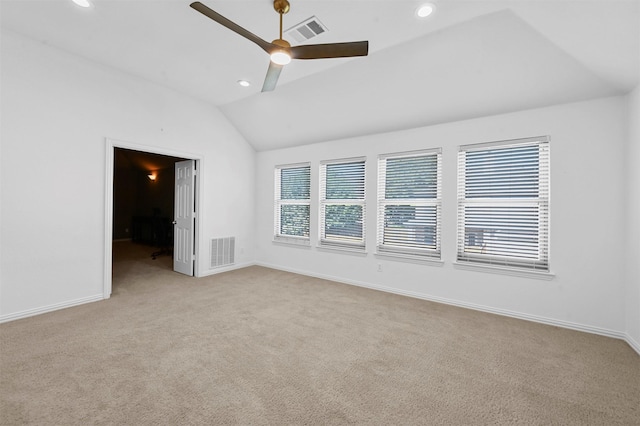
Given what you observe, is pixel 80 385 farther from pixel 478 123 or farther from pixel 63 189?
pixel 478 123

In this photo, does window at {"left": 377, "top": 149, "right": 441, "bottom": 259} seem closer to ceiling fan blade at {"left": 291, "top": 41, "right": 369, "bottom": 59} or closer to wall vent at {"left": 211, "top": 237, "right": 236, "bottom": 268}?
ceiling fan blade at {"left": 291, "top": 41, "right": 369, "bottom": 59}

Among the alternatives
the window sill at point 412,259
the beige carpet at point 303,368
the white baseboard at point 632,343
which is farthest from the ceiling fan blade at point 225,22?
the white baseboard at point 632,343

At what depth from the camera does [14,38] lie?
290 centimetres

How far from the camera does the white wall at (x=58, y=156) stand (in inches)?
115

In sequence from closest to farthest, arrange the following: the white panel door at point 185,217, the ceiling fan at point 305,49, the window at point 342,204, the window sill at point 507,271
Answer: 1. the ceiling fan at point 305,49
2. the window sill at point 507,271
3. the window at point 342,204
4. the white panel door at point 185,217

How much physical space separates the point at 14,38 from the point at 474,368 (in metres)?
5.53

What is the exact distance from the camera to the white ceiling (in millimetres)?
2246

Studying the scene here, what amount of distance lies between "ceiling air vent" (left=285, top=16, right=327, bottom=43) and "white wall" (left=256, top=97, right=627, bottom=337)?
6.53ft

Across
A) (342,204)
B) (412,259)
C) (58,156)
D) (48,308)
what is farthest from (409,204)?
(48,308)

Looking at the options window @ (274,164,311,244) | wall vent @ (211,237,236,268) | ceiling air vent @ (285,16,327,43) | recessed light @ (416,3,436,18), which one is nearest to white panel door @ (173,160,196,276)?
wall vent @ (211,237,236,268)

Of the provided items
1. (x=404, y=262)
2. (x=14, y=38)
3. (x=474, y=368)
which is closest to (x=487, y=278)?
(x=404, y=262)

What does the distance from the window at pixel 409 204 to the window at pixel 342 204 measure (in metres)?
0.37

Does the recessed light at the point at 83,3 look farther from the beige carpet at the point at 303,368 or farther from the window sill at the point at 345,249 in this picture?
the window sill at the point at 345,249

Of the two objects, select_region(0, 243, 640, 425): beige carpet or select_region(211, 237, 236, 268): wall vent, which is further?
select_region(211, 237, 236, 268): wall vent
